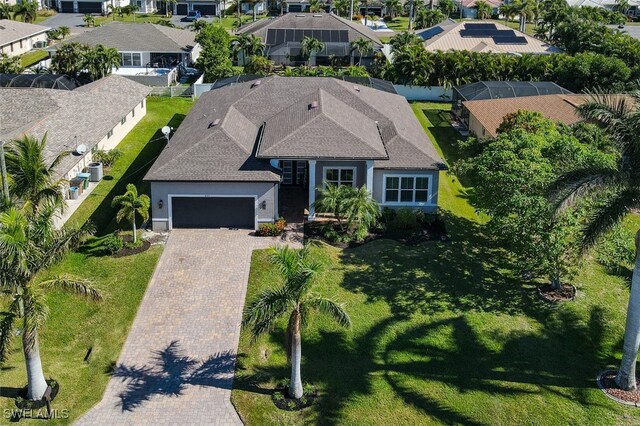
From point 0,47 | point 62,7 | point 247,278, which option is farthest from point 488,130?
point 62,7

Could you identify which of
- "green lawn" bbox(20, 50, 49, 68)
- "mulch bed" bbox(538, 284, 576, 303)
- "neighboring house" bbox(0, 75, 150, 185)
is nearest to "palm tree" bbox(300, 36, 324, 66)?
"neighboring house" bbox(0, 75, 150, 185)

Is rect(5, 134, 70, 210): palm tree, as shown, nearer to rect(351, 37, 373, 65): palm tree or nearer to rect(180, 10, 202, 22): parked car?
rect(351, 37, 373, 65): palm tree

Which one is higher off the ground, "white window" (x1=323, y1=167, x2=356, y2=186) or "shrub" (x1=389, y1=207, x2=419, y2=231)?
"white window" (x1=323, y1=167, x2=356, y2=186)

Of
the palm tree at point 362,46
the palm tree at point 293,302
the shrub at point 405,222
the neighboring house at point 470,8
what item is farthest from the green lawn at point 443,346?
the neighboring house at point 470,8

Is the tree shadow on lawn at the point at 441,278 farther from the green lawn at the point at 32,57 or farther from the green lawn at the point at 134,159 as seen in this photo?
the green lawn at the point at 32,57

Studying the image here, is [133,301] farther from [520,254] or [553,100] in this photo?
[553,100]

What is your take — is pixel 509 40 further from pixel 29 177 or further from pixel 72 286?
pixel 72 286
